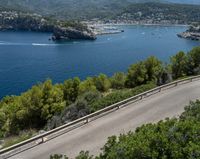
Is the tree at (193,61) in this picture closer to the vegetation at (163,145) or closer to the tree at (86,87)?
the tree at (86,87)

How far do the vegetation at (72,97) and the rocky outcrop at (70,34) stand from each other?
12158cm

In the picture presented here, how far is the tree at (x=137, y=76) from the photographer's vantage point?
38469 millimetres

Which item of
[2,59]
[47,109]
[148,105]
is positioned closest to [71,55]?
[2,59]

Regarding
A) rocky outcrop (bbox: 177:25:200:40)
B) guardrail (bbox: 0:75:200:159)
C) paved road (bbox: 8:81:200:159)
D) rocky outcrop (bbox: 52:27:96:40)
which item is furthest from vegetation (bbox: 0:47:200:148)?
rocky outcrop (bbox: 177:25:200:40)

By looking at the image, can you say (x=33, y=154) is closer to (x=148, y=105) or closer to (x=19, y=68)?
(x=148, y=105)

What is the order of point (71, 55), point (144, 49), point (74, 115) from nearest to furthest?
point (74, 115) < point (71, 55) < point (144, 49)

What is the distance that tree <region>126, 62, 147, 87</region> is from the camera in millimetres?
38469

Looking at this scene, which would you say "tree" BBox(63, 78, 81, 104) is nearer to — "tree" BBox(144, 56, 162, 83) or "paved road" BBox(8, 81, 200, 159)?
"tree" BBox(144, 56, 162, 83)

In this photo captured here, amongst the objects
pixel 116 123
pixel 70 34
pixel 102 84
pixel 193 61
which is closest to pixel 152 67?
pixel 193 61

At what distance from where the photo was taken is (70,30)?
166375 mm

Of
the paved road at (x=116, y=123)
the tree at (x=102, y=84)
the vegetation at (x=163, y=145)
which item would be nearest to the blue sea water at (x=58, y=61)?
the tree at (x=102, y=84)

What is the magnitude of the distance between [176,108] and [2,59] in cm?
8660

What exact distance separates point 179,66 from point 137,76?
16.0ft

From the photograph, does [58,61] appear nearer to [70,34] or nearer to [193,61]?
[193,61]
